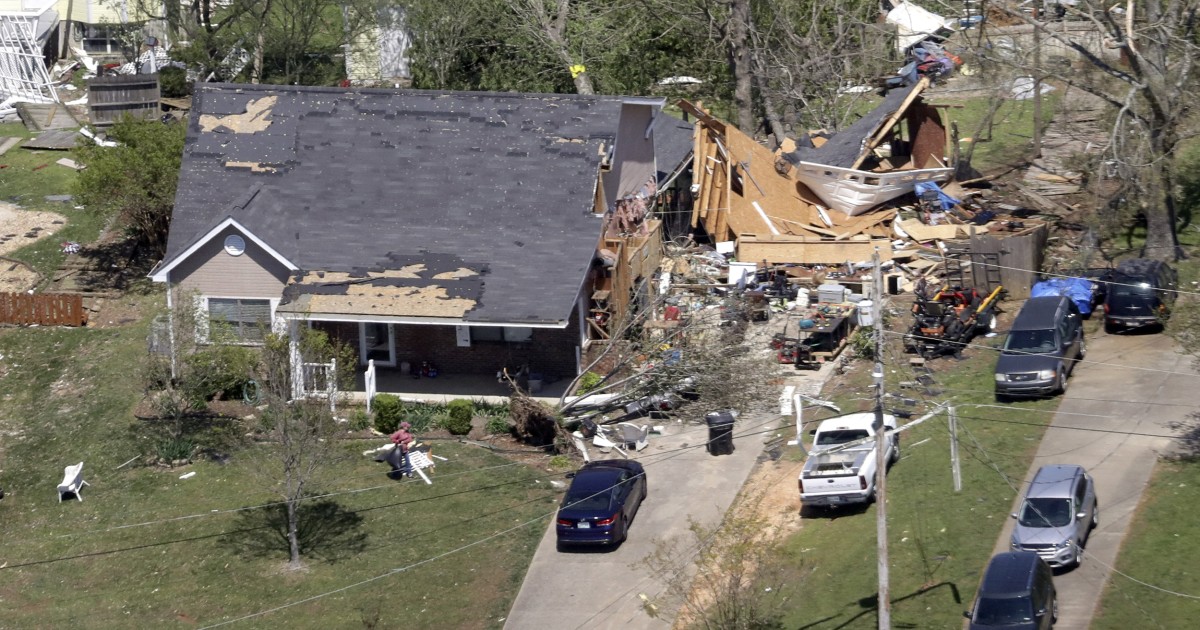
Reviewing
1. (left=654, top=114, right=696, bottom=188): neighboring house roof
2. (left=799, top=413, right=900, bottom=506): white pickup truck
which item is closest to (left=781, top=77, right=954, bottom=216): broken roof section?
(left=654, top=114, right=696, bottom=188): neighboring house roof

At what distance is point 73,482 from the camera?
31.1 meters

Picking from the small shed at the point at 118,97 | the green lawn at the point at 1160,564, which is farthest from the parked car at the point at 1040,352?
the small shed at the point at 118,97

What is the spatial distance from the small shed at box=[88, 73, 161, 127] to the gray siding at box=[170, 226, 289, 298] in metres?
23.9

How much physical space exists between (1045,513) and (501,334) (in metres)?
15.4

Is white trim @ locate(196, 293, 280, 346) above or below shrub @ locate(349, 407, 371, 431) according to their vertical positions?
above

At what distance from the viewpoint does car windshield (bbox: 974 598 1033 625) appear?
2047cm

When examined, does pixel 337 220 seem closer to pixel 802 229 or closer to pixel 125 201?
pixel 125 201

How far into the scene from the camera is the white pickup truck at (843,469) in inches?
1051

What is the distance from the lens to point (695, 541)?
1075 inches

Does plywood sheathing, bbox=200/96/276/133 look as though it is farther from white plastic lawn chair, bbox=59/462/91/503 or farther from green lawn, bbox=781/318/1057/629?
green lawn, bbox=781/318/1057/629

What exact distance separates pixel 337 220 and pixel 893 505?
17.2 m

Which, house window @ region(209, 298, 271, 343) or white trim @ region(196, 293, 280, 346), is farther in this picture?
house window @ region(209, 298, 271, 343)

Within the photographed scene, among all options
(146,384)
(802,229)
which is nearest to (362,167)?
(146,384)

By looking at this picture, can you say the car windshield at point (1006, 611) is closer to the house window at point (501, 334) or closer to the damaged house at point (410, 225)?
the damaged house at point (410, 225)
